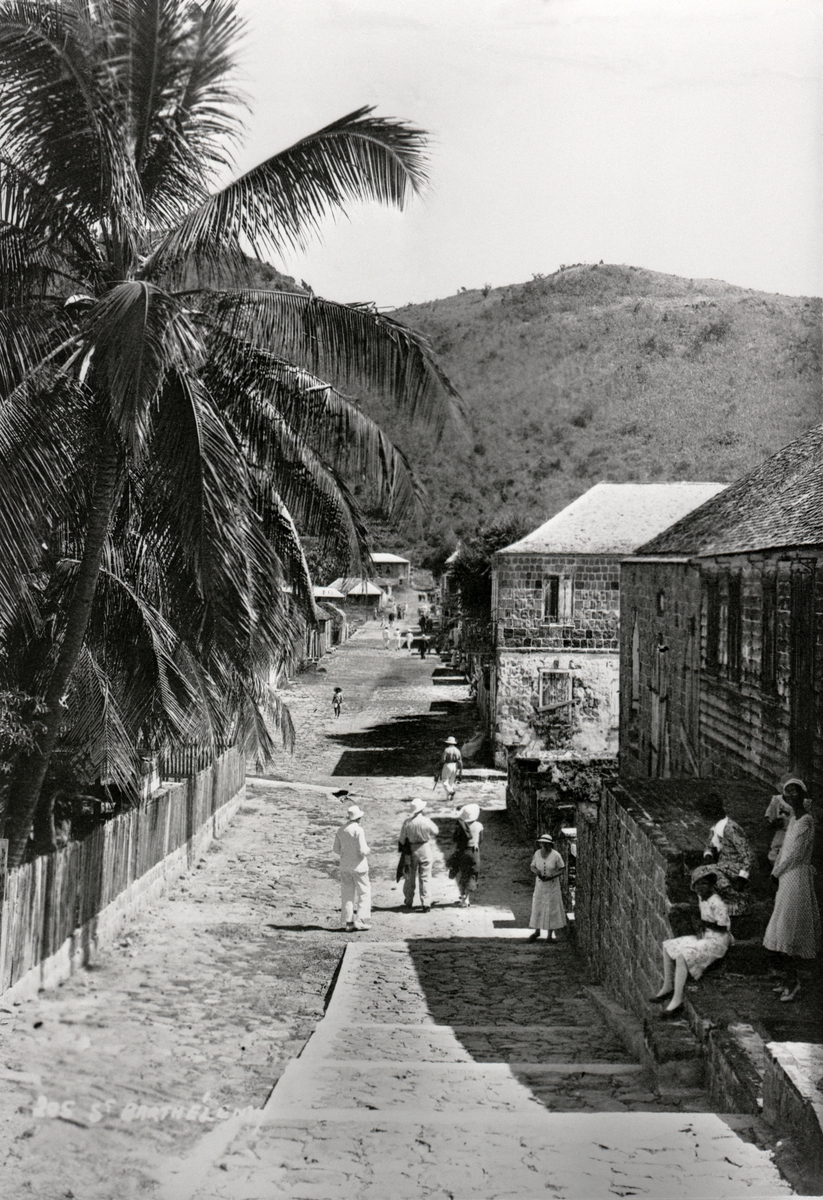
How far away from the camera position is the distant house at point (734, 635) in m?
12.2

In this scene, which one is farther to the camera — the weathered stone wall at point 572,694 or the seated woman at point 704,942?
the weathered stone wall at point 572,694

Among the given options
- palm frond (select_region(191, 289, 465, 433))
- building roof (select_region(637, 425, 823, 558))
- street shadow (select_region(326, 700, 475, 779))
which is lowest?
street shadow (select_region(326, 700, 475, 779))

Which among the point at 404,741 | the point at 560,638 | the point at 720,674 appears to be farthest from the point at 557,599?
the point at 720,674

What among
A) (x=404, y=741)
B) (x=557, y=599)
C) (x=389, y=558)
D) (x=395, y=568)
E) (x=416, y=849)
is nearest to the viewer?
(x=416, y=849)

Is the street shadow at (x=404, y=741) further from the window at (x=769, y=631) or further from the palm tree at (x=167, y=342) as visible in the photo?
the palm tree at (x=167, y=342)

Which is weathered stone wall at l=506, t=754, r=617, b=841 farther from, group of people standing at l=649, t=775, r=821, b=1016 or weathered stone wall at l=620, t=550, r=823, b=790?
group of people standing at l=649, t=775, r=821, b=1016

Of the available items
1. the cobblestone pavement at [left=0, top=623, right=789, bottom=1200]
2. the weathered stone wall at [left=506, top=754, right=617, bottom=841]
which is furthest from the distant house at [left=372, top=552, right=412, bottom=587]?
the cobblestone pavement at [left=0, top=623, right=789, bottom=1200]

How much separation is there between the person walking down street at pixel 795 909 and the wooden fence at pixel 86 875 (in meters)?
6.05

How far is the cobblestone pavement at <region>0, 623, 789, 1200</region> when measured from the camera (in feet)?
18.4

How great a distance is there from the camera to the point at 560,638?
28.6 m

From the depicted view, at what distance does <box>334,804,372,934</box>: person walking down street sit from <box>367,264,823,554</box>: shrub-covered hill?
29.3 meters

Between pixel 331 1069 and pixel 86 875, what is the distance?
5.25 m

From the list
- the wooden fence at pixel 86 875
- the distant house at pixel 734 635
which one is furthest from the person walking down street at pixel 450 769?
the wooden fence at pixel 86 875

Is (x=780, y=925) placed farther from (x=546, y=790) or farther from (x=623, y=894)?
(x=546, y=790)
